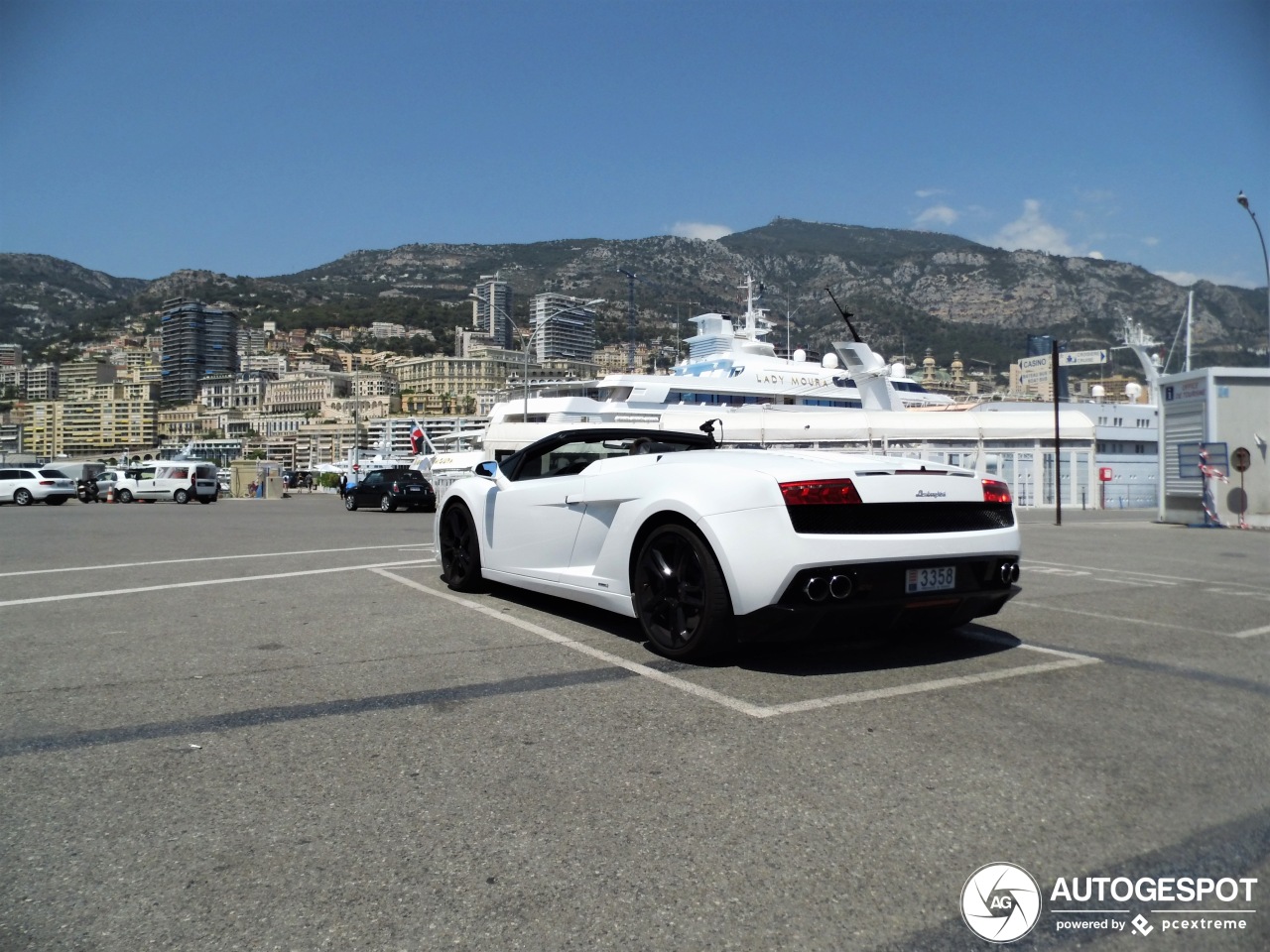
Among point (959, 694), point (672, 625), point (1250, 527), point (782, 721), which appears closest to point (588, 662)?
point (672, 625)

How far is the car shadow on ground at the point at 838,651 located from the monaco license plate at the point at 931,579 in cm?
47

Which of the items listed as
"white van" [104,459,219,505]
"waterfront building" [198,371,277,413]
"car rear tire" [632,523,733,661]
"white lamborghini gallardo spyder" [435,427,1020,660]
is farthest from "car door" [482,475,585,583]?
"waterfront building" [198,371,277,413]

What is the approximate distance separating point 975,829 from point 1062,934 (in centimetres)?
50

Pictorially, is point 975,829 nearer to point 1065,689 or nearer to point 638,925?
point 638,925

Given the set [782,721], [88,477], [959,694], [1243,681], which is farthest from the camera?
[88,477]

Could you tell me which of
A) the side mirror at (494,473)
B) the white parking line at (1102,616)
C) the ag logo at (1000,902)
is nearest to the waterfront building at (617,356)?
the side mirror at (494,473)

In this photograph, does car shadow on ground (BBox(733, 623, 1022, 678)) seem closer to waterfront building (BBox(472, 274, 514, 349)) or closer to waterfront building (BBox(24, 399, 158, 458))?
waterfront building (BBox(472, 274, 514, 349))

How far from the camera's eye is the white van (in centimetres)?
3778

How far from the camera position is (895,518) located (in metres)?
4.56

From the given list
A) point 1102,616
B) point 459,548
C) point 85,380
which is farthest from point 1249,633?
point 85,380

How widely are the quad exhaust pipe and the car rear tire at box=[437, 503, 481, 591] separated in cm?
331

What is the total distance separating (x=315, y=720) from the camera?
3.73 metres

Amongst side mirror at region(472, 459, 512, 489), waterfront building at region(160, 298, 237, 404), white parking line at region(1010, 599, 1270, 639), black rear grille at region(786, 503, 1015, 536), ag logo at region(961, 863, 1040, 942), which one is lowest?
ag logo at region(961, 863, 1040, 942)

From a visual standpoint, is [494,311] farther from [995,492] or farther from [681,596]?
[681,596]
